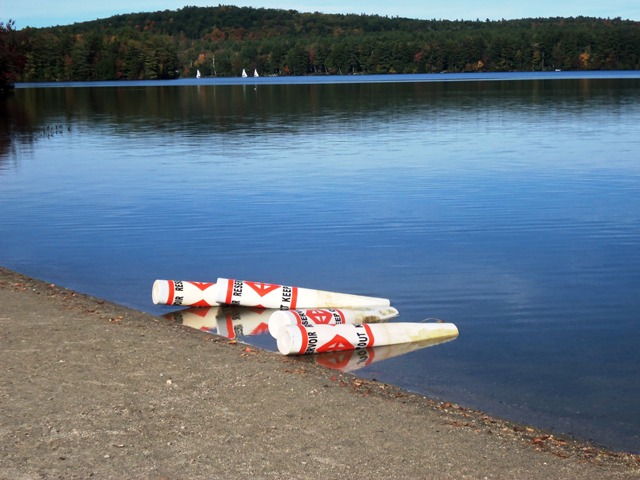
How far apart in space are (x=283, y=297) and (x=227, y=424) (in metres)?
6.11

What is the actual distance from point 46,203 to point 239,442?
20273mm

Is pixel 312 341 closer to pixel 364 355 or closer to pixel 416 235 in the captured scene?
pixel 364 355

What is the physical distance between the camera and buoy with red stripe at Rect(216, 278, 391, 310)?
15.2 meters

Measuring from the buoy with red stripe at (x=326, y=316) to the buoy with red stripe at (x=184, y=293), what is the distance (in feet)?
7.74

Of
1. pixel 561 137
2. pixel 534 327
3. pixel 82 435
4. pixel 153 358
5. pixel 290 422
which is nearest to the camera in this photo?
pixel 82 435

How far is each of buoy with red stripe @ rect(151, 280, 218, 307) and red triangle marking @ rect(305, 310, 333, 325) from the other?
102 inches

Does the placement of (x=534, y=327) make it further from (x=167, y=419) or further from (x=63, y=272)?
(x=63, y=272)

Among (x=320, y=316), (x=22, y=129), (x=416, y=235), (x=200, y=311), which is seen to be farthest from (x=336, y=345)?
(x=22, y=129)

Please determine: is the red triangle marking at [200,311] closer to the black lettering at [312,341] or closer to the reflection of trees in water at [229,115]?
the black lettering at [312,341]

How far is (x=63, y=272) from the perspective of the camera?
1886 centimetres

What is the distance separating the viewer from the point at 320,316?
14.0 m

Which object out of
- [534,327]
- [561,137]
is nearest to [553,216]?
[534,327]

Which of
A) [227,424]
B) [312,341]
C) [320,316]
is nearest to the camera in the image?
[227,424]

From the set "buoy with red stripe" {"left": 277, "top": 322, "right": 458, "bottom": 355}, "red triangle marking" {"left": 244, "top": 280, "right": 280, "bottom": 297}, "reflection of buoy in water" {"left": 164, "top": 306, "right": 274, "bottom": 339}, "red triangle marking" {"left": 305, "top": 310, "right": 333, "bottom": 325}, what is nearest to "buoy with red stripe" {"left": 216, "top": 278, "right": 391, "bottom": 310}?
"red triangle marking" {"left": 244, "top": 280, "right": 280, "bottom": 297}
